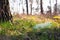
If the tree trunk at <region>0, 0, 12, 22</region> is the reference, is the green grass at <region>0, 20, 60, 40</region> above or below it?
below

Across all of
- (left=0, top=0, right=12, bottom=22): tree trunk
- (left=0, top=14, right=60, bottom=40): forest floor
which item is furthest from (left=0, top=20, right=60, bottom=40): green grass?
(left=0, top=0, right=12, bottom=22): tree trunk

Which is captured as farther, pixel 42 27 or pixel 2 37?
pixel 42 27

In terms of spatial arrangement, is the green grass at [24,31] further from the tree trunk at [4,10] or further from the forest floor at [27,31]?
the tree trunk at [4,10]

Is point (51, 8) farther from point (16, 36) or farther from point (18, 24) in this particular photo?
point (16, 36)

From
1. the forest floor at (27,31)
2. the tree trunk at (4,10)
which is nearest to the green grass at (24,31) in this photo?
the forest floor at (27,31)

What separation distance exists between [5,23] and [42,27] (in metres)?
1.00

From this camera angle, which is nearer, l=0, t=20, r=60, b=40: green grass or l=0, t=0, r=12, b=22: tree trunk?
l=0, t=20, r=60, b=40: green grass

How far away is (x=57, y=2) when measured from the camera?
10570 mm

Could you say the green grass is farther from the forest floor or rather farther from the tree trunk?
the tree trunk

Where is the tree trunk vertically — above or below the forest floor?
above

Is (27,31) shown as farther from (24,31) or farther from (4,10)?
(4,10)

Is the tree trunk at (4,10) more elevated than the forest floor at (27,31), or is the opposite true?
the tree trunk at (4,10)

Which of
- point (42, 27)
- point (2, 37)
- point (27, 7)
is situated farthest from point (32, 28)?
point (27, 7)

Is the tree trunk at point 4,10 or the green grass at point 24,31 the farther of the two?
the tree trunk at point 4,10
